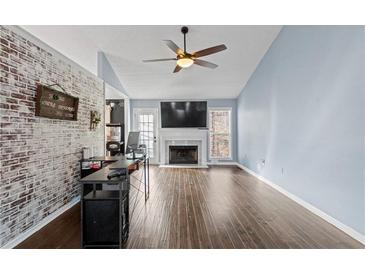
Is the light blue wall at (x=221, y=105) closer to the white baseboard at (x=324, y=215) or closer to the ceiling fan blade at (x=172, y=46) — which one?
the white baseboard at (x=324, y=215)

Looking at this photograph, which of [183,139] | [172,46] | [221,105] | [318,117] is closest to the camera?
[318,117]

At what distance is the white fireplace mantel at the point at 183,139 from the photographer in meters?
7.23

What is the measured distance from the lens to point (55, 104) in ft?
9.02

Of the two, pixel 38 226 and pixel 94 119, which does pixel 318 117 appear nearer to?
pixel 94 119

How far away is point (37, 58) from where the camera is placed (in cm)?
249

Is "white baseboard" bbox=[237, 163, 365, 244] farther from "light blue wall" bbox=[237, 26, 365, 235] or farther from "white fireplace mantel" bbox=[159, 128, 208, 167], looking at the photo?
"white fireplace mantel" bbox=[159, 128, 208, 167]

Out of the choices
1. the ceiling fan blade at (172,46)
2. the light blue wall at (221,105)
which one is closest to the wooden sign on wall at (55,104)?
the ceiling fan blade at (172,46)

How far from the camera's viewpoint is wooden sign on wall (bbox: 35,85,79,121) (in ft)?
8.02

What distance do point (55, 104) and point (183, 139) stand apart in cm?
486

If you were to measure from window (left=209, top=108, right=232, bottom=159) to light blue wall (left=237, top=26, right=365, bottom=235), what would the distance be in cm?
261

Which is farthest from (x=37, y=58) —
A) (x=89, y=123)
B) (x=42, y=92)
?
(x=89, y=123)

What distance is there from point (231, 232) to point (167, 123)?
5307 millimetres

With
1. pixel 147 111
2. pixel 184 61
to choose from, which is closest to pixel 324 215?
pixel 184 61
